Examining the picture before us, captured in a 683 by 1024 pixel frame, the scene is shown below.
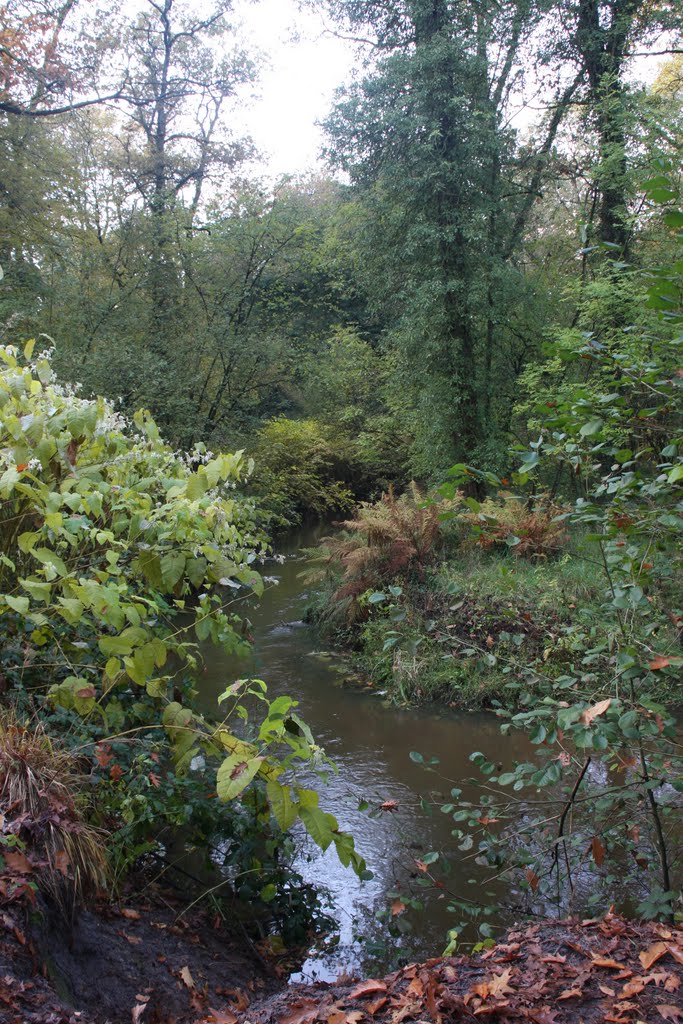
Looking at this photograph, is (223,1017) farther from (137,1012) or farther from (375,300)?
(375,300)

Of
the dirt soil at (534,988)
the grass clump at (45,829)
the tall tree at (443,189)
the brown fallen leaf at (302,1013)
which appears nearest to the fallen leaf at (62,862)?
the grass clump at (45,829)

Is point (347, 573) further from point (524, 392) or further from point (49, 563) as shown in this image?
point (49, 563)

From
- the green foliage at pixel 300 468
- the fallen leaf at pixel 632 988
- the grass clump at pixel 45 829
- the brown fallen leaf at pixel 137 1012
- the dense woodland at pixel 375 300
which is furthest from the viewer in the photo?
the green foliage at pixel 300 468

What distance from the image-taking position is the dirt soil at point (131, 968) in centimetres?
238

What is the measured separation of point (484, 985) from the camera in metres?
2.36

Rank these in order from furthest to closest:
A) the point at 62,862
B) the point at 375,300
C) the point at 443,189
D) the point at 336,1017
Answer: the point at 375,300
the point at 443,189
the point at 62,862
the point at 336,1017

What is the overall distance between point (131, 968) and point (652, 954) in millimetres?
1883

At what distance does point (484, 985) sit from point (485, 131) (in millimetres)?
12428

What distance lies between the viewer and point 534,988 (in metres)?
2.32

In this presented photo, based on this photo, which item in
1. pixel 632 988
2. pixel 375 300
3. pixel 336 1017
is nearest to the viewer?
pixel 632 988

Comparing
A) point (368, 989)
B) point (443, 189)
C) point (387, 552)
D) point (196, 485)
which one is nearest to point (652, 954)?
point (368, 989)

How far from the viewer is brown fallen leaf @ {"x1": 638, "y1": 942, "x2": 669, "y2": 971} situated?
2357mm

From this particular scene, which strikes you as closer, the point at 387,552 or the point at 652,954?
the point at 652,954

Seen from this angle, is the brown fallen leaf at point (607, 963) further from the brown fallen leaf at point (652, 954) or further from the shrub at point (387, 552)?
the shrub at point (387, 552)
